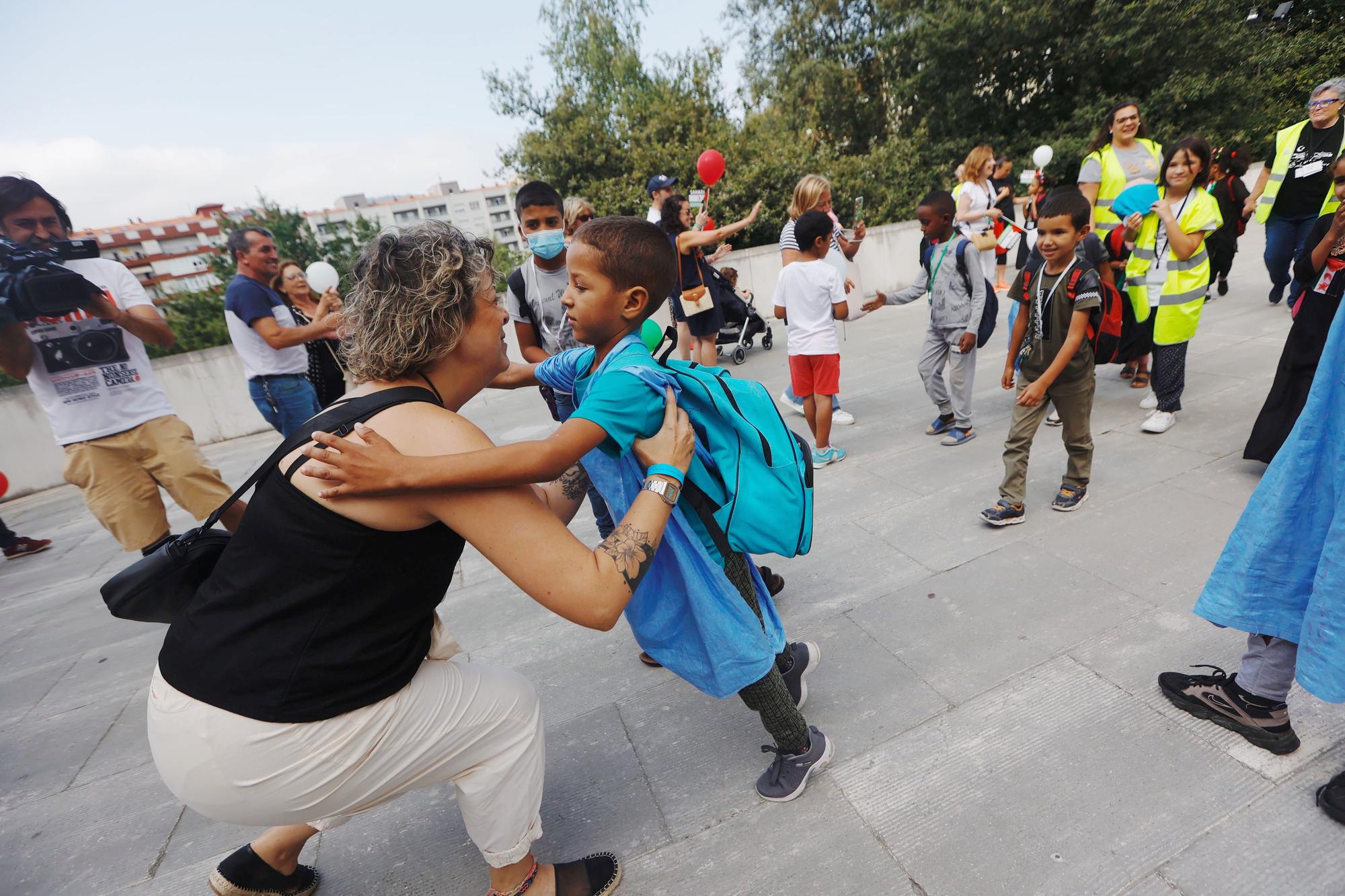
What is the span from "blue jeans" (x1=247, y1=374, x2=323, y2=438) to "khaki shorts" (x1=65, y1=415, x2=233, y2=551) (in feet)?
2.32

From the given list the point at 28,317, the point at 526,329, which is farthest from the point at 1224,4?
the point at 28,317

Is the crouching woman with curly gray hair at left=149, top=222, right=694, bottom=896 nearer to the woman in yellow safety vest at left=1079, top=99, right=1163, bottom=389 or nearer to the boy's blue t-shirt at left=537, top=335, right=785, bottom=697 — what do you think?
the boy's blue t-shirt at left=537, top=335, right=785, bottom=697

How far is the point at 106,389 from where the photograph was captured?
3.40 metres

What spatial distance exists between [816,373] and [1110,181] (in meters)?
3.04

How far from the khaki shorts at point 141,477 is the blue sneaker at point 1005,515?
4.21 metres

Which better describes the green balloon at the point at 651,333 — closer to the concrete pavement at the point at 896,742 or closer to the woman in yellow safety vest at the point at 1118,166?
the concrete pavement at the point at 896,742

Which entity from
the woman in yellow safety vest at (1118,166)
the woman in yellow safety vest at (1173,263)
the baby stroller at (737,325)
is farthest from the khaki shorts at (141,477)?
the woman in yellow safety vest at (1118,166)

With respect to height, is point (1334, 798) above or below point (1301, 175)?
below

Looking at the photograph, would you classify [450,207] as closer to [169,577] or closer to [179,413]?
[179,413]

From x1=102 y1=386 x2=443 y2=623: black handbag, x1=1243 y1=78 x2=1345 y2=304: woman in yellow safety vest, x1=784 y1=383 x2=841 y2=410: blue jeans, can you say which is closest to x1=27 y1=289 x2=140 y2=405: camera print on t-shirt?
x1=102 y1=386 x2=443 y2=623: black handbag

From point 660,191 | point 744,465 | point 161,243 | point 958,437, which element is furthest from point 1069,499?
point 161,243

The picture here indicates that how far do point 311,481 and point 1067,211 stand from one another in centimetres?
353

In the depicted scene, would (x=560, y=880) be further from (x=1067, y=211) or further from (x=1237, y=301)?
(x=1237, y=301)

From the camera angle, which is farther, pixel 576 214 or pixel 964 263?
pixel 576 214
